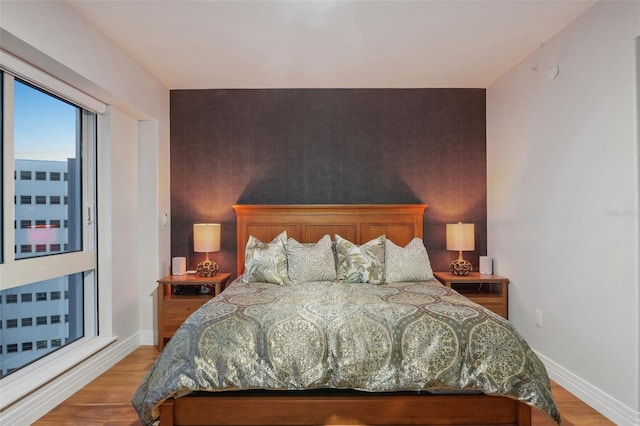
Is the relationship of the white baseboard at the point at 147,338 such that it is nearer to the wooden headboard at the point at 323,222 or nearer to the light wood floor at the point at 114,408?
the light wood floor at the point at 114,408

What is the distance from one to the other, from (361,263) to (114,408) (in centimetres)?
211

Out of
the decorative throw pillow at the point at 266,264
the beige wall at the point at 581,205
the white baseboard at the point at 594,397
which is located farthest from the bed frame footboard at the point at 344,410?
the decorative throw pillow at the point at 266,264

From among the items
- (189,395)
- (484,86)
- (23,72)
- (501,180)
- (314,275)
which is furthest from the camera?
(484,86)

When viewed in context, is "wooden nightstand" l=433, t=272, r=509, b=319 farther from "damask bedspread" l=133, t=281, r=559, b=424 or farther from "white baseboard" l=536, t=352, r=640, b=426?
"damask bedspread" l=133, t=281, r=559, b=424

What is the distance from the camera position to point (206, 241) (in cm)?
375

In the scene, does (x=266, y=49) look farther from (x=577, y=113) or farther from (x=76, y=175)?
(x=577, y=113)

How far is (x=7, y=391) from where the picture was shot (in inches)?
87.9

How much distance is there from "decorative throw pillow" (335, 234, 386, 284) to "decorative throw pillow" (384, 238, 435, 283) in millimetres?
70

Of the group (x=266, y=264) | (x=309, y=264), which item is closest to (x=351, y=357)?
(x=309, y=264)

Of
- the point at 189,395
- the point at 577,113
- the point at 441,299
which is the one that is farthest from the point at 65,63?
the point at 577,113

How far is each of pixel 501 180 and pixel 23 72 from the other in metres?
3.98

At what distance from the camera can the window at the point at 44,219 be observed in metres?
2.34

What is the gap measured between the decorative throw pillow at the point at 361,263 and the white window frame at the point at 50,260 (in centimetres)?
209

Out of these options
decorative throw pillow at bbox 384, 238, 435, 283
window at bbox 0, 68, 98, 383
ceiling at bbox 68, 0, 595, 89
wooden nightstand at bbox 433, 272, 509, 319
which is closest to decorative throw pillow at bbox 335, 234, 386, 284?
decorative throw pillow at bbox 384, 238, 435, 283
